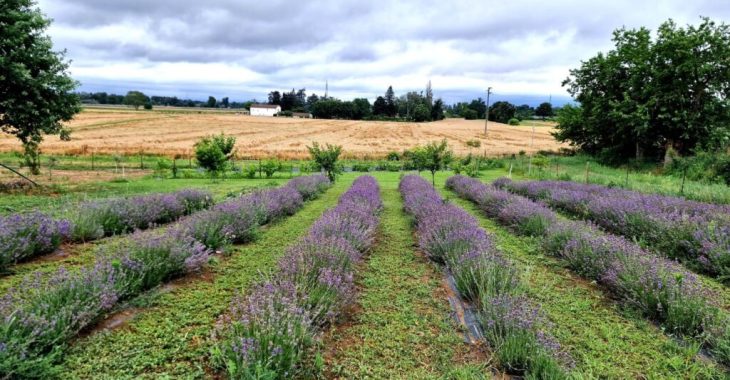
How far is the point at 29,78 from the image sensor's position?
34.3 ft

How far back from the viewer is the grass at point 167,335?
3.16m

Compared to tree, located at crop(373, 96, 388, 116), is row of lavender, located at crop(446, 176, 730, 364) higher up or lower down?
lower down

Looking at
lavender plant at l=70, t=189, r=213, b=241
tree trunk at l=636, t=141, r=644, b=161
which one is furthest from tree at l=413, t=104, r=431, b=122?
lavender plant at l=70, t=189, r=213, b=241

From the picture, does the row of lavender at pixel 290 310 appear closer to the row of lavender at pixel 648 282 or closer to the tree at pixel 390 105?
the row of lavender at pixel 648 282

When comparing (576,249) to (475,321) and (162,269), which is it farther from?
(162,269)

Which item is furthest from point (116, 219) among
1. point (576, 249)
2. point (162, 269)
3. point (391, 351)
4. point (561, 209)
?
point (561, 209)

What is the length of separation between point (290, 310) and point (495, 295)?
7.16 ft

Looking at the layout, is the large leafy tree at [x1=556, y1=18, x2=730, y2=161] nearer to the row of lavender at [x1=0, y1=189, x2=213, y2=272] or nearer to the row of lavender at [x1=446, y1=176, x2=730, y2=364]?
the row of lavender at [x1=446, y1=176, x2=730, y2=364]

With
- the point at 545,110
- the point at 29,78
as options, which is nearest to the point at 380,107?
the point at 545,110

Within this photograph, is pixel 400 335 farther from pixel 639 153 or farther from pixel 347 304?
pixel 639 153

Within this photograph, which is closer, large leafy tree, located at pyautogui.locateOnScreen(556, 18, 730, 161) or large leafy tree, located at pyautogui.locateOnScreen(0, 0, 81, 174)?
large leafy tree, located at pyautogui.locateOnScreen(0, 0, 81, 174)

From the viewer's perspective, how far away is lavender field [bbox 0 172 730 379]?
322 centimetres

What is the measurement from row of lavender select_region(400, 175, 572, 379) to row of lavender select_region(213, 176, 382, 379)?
1368mm

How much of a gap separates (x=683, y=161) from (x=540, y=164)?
6.79m
